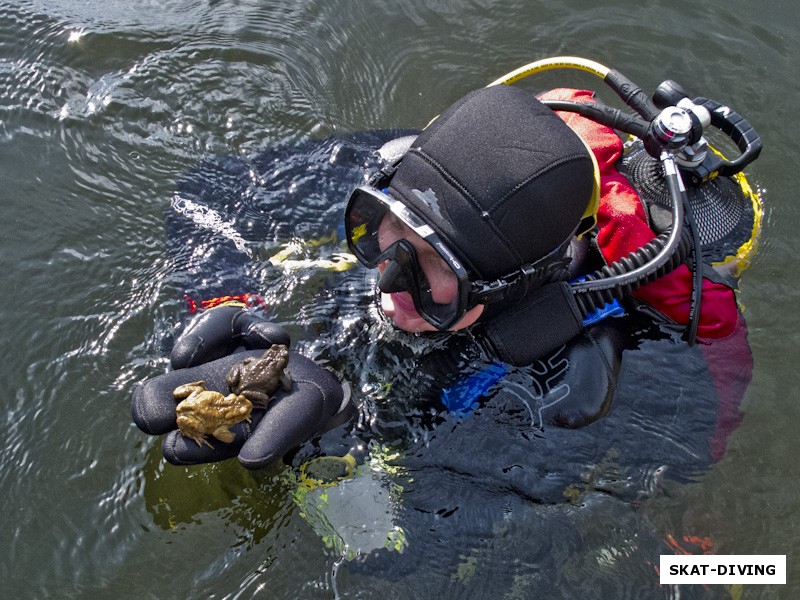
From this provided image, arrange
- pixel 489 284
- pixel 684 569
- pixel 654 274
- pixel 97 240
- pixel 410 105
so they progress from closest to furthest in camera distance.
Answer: pixel 489 284 < pixel 654 274 < pixel 684 569 < pixel 97 240 < pixel 410 105

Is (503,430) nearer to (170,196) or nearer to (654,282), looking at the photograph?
(654,282)

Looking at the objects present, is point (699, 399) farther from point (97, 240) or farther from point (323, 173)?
point (97, 240)

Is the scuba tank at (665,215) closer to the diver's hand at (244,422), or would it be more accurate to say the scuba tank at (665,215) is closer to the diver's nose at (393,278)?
the diver's nose at (393,278)

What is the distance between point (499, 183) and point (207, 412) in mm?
1121

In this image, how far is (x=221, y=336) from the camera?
2.52 m

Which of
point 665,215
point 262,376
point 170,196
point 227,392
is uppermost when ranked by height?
point 665,215

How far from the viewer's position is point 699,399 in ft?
10.2

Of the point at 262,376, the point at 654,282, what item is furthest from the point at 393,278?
the point at 654,282

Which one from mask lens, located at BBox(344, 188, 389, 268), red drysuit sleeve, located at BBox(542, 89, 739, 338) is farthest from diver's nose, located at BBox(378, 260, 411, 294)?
red drysuit sleeve, located at BBox(542, 89, 739, 338)

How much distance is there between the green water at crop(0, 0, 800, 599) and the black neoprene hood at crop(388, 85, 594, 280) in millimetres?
1234

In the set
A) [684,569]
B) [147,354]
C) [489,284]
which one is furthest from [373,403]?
[684,569]

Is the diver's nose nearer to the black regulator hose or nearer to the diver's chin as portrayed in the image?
the diver's chin

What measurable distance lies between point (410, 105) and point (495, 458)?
239 centimetres

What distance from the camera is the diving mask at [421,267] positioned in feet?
7.60
